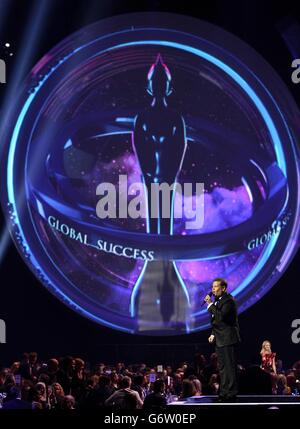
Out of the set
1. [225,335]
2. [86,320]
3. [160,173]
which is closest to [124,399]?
[225,335]

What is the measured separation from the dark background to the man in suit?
5507mm

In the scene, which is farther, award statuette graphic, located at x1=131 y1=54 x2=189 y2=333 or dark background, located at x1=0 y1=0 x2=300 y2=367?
dark background, located at x1=0 y1=0 x2=300 y2=367

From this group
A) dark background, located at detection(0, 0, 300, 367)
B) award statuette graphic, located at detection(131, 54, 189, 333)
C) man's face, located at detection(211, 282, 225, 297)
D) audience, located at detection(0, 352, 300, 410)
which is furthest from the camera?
dark background, located at detection(0, 0, 300, 367)

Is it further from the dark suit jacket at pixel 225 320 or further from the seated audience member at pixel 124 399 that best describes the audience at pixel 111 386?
the dark suit jacket at pixel 225 320

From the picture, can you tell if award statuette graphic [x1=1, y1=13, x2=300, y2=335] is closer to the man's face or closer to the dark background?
the dark background

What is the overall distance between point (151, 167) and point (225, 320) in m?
5.98

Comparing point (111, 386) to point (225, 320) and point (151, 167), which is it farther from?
point (151, 167)

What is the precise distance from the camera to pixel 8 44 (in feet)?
50.3

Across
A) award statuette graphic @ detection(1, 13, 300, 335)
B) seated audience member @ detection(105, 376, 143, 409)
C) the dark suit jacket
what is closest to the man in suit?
the dark suit jacket

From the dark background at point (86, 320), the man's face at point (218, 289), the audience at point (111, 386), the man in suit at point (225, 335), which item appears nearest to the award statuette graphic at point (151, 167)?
the dark background at point (86, 320)

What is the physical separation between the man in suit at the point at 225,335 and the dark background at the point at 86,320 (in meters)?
5.51

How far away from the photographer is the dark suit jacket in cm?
957

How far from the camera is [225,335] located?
31.7 ft
